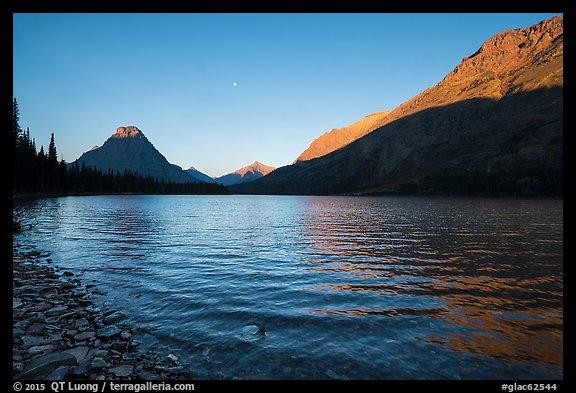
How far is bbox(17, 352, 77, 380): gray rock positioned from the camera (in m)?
7.16

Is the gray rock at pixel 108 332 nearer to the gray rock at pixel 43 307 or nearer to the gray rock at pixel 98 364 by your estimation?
the gray rock at pixel 98 364

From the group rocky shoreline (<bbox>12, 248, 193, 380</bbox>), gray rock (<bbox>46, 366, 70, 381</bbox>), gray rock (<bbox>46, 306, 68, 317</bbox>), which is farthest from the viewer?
gray rock (<bbox>46, 306, 68, 317</bbox>)

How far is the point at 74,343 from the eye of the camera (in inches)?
360

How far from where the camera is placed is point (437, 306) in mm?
13203

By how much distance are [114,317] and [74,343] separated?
90.4 inches

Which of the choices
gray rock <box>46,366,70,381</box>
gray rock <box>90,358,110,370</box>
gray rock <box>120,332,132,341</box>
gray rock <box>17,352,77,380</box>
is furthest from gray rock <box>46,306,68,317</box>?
gray rock <box>46,366,70,381</box>

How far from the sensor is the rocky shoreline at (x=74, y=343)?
294 inches

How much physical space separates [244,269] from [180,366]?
12.2 meters

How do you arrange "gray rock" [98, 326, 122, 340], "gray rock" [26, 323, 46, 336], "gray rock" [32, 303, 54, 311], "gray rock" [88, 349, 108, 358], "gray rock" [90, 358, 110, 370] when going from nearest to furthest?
"gray rock" [90, 358, 110, 370]
"gray rock" [88, 349, 108, 358]
"gray rock" [26, 323, 46, 336]
"gray rock" [98, 326, 122, 340]
"gray rock" [32, 303, 54, 311]

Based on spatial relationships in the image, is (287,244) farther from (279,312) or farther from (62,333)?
(62,333)

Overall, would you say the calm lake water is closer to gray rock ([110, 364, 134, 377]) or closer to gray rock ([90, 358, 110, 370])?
gray rock ([110, 364, 134, 377])
